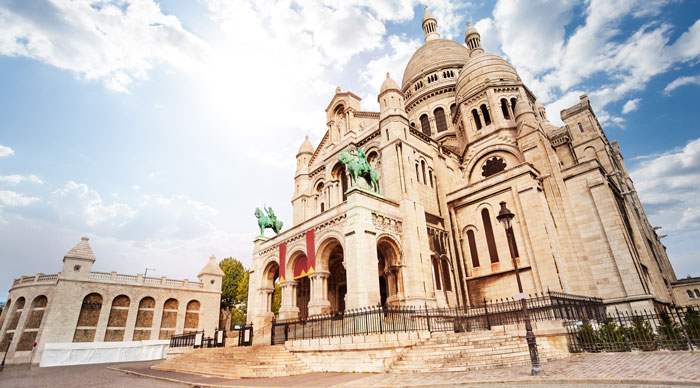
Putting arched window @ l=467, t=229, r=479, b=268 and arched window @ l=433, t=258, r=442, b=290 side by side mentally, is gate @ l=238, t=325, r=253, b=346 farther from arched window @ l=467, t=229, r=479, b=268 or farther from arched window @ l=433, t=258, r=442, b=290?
arched window @ l=467, t=229, r=479, b=268

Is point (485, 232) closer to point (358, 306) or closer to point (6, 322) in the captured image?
point (358, 306)

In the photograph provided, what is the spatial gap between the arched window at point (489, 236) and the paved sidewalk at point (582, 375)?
34.1 feet

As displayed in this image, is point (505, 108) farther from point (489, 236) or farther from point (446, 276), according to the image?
point (446, 276)

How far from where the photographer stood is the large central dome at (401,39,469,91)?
4112cm

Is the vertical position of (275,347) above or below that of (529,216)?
below

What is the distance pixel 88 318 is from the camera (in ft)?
103

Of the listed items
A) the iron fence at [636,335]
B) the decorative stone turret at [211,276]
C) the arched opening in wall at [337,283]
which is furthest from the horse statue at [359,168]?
the decorative stone turret at [211,276]

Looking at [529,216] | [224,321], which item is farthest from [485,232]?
[224,321]

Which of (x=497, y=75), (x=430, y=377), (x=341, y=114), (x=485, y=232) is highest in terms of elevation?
(x=497, y=75)

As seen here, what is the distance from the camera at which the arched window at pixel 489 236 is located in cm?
2152

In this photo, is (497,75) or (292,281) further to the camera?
(497,75)

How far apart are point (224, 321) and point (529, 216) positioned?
39862 millimetres

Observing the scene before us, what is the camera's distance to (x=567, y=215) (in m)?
20.6

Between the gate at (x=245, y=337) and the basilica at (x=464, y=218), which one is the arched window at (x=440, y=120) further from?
the gate at (x=245, y=337)
